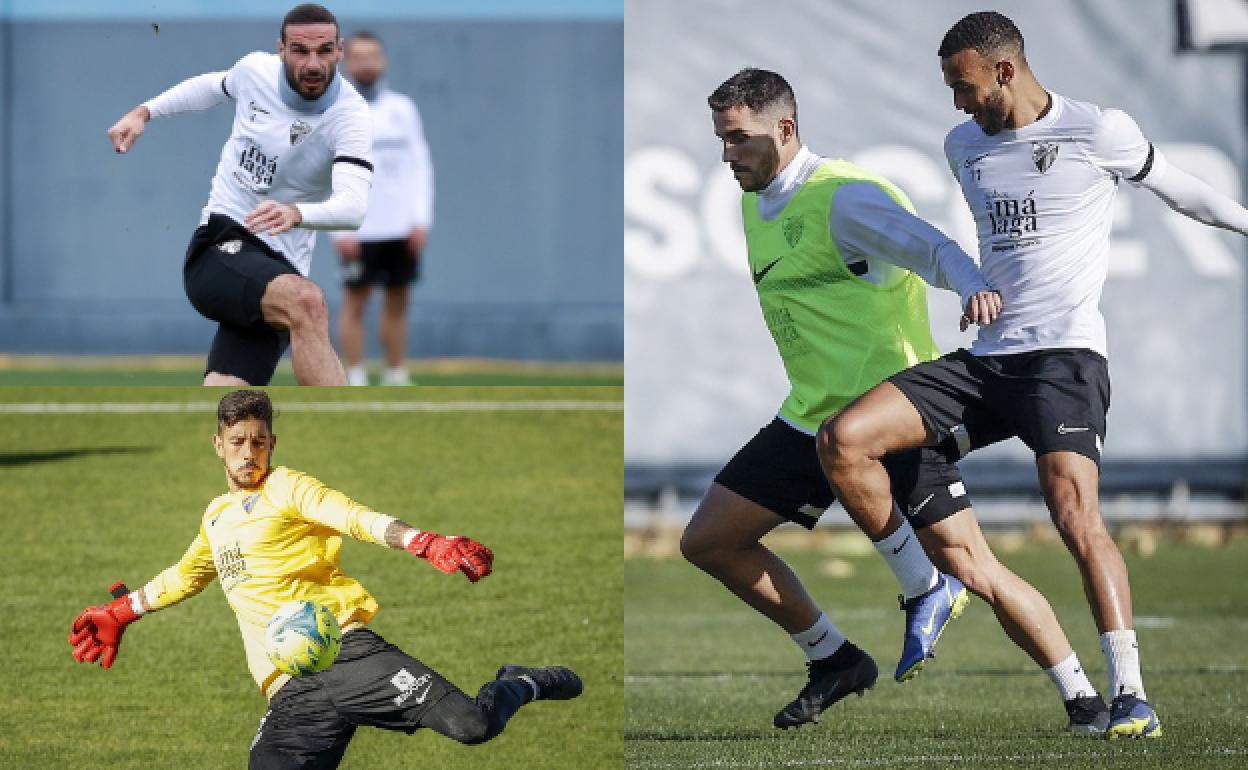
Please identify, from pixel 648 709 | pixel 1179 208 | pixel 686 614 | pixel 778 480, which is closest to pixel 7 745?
pixel 648 709

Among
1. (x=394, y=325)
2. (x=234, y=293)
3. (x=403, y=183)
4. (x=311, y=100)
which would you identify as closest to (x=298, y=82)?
(x=311, y=100)

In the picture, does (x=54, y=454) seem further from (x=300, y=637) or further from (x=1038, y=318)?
(x=1038, y=318)

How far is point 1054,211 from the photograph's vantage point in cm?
673

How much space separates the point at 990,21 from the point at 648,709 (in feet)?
11.3

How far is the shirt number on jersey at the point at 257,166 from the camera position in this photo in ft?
20.4

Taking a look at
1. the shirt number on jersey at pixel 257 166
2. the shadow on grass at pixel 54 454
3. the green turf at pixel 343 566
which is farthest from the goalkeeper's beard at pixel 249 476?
the shadow on grass at pixel 54 454

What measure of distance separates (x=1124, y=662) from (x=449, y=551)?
2422 millimetres

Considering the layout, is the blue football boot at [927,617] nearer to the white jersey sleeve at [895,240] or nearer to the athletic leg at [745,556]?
the athletic leg at [745,556]

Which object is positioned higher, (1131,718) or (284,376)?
(284,376)

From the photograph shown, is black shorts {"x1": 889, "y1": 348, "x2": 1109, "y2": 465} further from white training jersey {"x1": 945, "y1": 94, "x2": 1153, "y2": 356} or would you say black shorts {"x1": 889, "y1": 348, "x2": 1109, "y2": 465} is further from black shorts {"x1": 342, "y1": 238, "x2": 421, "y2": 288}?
black shorts {"x1": 342, "y1": 238, "x2": 421, "y2": 288}

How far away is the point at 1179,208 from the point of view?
267 inches

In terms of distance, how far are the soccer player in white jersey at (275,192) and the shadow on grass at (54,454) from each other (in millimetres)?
3874

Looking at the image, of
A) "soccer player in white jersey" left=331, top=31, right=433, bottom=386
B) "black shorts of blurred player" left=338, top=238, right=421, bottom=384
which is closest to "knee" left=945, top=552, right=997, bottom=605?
"soccer player in white jersey" left=331, top=31, right=433, bottom=386

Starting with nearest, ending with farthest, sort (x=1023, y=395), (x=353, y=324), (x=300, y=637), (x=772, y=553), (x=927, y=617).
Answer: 1. (x=300, y=637)
2. (x=1023, y=395)
3. (x=927, y=617)
4. (x=772, y=553)
5. (x=353, y=324)
